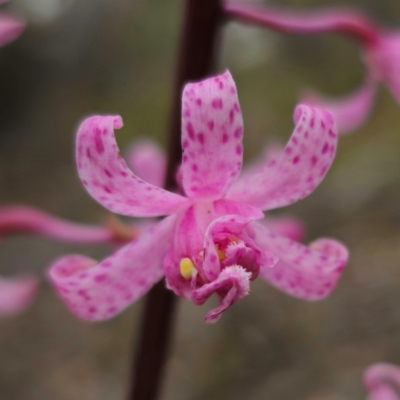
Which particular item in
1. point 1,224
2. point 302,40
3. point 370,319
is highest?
point 1,224

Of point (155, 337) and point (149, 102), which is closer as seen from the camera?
point (155, 337)

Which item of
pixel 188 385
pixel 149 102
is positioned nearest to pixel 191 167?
pixel 188 385

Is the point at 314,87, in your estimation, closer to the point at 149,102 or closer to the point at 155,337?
the point at 149,102

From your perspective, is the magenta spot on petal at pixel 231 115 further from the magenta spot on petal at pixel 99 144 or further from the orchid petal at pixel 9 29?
A: the orchid petal at pixel 9 29

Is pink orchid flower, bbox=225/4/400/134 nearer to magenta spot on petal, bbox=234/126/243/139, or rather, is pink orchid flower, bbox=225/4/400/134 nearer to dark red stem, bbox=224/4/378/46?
dark red stem, bbox=224/4/378/46

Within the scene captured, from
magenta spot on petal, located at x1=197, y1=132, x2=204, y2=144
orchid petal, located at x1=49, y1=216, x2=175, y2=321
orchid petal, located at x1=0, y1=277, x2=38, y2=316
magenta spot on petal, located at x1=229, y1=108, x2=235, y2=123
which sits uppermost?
magenta spot on petal, located at x1=229, y1=108, x2=235, y2=123

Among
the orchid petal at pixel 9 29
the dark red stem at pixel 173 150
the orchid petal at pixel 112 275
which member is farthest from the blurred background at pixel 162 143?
the orchid petal at pixel 112 275

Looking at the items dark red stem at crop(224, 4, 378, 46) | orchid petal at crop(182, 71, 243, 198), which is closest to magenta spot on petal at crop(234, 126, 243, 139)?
orchid petal at crop(182, 71, 243, 198)

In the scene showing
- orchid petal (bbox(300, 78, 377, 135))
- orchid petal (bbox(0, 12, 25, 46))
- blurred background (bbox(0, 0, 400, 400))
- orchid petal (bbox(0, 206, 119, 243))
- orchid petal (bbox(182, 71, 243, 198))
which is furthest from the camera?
blurred background (bbox(0, 0, 400, 400))
